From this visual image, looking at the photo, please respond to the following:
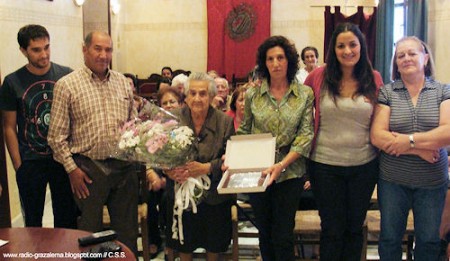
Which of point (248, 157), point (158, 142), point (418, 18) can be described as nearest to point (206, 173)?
point (248, 157)

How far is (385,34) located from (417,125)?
16.5 feet

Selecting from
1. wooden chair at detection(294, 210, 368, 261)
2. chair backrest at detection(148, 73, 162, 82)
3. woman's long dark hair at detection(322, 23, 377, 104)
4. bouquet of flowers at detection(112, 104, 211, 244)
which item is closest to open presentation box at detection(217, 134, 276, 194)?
bouquet of flowers at detection(112, 104, 211, 244)

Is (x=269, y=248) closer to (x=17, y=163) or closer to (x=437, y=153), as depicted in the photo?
(x=437, y=153)

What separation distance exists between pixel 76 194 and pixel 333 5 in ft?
18.4

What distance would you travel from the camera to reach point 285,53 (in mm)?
2459

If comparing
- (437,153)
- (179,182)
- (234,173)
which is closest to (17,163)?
(179,182)

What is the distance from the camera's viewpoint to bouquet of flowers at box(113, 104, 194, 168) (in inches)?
87.4

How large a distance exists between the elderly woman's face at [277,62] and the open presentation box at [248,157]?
1.10ft

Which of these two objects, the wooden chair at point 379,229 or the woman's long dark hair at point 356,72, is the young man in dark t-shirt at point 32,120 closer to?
the woman's long dark hair at point 356,72

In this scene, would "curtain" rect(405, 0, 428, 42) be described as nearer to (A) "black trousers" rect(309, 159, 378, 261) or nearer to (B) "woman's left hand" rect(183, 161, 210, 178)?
(A) "black trousers" rect(309, 159, 378, 261)

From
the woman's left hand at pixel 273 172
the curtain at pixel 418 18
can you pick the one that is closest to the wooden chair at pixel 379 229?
the woman's left hand at pixel 273 172

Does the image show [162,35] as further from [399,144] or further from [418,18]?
[399,144]

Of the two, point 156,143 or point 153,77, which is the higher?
point 153,77

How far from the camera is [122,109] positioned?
256cm
